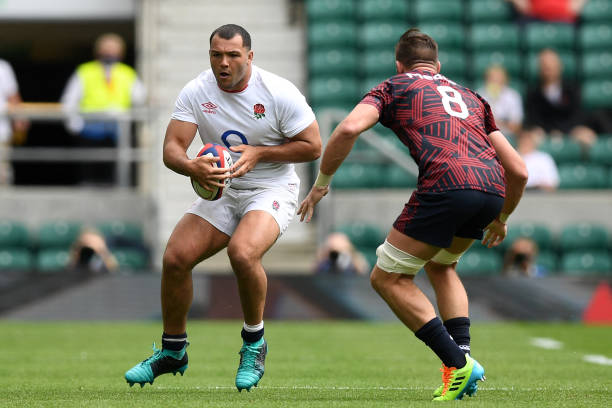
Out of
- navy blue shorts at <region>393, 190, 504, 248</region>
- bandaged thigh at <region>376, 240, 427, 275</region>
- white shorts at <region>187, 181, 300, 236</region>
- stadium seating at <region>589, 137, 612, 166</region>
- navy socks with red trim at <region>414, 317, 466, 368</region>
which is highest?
navy blue shorts at <region>393, 190, 504, 248</region>

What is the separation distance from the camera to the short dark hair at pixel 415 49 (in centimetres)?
620

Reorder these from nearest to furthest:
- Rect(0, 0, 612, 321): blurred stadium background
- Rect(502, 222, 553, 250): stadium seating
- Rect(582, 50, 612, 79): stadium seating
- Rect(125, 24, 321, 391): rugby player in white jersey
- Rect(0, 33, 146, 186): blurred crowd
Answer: Rect(125, 24, 321, 391): rugby player in white jersey
Rect(0, 0, 612, 321): blurred stadium background
Rect(502, 222, 553, 250): stadium seating
Rect(0, 33, 146, 186): blurred crowd
Rect(582, 50, 612, 79): stadium seating

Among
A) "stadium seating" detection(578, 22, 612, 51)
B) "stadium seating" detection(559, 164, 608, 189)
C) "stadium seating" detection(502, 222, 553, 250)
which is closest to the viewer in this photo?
"stadium seating" detection(502, 222, 553, 250)

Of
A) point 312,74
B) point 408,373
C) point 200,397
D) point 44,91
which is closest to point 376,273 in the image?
point 200,397

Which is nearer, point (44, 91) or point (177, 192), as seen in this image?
point (177, 192)

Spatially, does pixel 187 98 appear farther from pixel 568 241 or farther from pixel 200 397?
pixel 568 241

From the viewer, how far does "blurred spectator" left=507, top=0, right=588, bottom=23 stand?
17328 millimetres

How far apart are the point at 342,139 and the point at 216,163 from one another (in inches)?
30.4

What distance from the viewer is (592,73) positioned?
54.7 feet

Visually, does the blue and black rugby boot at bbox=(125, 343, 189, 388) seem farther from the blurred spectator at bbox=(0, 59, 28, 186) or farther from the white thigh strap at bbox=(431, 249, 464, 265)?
the blurred spectator at bbox=(0, 59, 28, 186)

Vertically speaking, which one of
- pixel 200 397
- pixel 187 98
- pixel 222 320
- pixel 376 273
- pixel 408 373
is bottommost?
pixel 222 320

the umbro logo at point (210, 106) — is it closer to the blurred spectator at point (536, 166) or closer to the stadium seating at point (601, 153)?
the blurred spectator at point (536, 166)

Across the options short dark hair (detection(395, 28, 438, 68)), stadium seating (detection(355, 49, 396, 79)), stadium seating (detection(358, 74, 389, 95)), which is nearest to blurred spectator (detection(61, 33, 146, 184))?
stadium seating (detection(358, 74, 389, 95))

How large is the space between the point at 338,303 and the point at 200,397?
6.65 m
